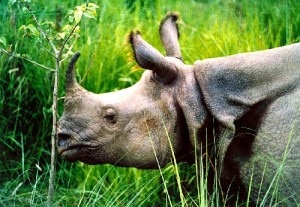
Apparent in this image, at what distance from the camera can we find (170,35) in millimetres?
5426

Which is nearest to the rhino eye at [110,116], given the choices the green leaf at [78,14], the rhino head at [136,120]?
the rhino head at [136,120]

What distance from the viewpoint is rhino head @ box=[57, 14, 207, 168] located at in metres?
5.01

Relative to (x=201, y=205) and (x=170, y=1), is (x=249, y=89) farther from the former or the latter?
(x=170, y=1)

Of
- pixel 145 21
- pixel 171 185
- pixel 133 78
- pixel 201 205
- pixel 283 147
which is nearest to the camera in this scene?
pixel 201 205

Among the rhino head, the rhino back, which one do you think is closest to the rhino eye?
the rhino head

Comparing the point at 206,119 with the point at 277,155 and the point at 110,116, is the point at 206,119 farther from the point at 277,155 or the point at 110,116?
the point at 110,116

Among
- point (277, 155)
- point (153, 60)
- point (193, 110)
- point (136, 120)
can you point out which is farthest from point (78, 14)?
point (277, 155)

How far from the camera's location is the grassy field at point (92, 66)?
19.2 ft

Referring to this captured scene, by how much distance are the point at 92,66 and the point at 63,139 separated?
4.20ft

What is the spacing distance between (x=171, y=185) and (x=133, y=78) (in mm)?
819

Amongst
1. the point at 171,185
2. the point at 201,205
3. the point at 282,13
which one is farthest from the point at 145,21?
the point at 201,205

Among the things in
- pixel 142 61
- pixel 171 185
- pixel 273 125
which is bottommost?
pixel 171 185

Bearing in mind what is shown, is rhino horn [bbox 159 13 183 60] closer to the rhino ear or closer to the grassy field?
the rhino ear

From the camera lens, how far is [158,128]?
198 inches
